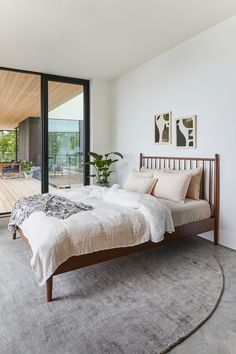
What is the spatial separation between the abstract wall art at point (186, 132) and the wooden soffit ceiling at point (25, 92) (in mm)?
2596

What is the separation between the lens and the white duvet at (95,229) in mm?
1992

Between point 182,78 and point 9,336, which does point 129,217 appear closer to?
point 9,336

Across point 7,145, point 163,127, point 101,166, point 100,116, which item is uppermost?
point 100,116

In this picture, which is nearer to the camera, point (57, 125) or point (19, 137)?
point (57, 125)

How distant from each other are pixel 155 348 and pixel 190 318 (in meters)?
0.40

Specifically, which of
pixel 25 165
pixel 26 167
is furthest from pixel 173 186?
pixel 25 165

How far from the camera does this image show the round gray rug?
1.60 meters

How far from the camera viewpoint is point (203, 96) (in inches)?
133

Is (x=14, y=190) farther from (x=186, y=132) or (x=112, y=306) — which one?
(x=112, y=306)

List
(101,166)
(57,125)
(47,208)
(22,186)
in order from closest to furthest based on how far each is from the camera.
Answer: (47,208), (101,166), (57,125), (22,186)

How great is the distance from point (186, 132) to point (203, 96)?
1.75ft

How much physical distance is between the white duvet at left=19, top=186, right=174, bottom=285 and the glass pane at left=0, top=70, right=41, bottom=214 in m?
3.03

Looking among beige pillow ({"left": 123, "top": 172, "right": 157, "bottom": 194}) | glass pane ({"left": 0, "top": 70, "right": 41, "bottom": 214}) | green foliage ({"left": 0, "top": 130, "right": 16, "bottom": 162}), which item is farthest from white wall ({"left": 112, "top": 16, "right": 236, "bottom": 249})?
green foliage ({"left": 0, "top": 130, "right": 16, "bottom": 162})

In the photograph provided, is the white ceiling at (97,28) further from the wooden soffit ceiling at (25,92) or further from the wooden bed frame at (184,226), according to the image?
the wooden bed frame at (184,226)
